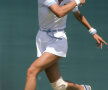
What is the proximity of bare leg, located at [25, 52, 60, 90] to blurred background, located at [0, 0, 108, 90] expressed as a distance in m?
1.06

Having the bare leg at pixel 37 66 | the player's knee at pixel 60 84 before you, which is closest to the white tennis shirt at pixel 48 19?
the bare leg at pixel 37 66

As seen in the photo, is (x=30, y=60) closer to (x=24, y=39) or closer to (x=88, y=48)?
(x=24, y=39)

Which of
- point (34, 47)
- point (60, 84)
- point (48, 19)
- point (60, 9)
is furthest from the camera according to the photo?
point (34, 47)

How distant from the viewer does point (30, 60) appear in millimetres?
6238

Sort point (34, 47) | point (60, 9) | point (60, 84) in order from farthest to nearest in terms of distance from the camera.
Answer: point (34, 47) → point (60, 84) → point (60, 9)

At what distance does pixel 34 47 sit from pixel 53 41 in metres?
1.01

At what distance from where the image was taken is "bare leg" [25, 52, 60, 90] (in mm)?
5027

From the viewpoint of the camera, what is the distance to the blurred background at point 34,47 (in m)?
6.17

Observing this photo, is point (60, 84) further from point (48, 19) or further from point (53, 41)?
point (48, 19)

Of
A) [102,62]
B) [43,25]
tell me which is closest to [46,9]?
[43,25]

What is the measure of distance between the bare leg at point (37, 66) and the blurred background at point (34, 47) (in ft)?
3.49

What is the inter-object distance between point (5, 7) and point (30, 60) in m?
0.76

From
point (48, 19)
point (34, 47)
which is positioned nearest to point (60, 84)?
point (48, 19)

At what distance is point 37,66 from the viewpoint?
16.6 feet
